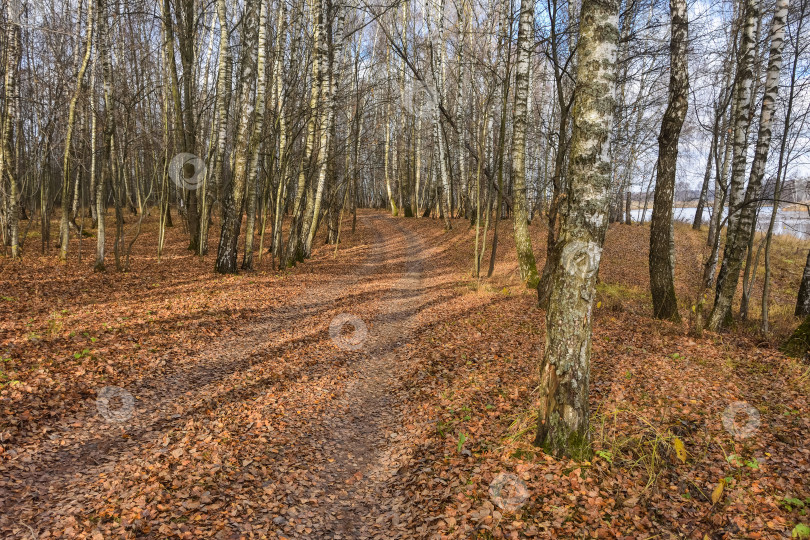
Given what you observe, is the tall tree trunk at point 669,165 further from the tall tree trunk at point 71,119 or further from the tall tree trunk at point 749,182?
the tall tree trunk at point 71,119

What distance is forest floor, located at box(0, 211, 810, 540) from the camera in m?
3.83

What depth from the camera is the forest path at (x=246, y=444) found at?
3914mm

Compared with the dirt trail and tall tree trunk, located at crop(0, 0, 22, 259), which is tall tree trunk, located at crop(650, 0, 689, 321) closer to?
the dirt trail

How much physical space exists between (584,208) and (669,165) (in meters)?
5.95

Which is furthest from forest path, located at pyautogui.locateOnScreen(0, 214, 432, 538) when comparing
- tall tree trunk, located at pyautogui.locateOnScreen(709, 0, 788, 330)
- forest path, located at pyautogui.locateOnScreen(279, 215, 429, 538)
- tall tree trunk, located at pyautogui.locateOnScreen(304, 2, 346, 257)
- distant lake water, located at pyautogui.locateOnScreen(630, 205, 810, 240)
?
tall tree trunk, located at pyautogui.locateOnScreen(304, 2, 346, 257)

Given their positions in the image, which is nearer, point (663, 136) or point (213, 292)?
point (663, 136)

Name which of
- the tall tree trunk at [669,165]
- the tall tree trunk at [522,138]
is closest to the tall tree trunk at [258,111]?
the tall tree trunk at [522,138]

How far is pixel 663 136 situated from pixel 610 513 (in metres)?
7.52

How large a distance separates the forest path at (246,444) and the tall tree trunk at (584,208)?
233 centimetres

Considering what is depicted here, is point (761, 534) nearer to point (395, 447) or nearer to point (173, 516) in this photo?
point (395, 447)

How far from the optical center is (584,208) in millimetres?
4027

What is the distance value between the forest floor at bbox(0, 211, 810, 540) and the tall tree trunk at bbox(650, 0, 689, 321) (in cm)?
76

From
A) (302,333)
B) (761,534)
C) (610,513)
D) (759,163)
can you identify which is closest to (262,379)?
(302,333)

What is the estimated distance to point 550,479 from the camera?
416cm
